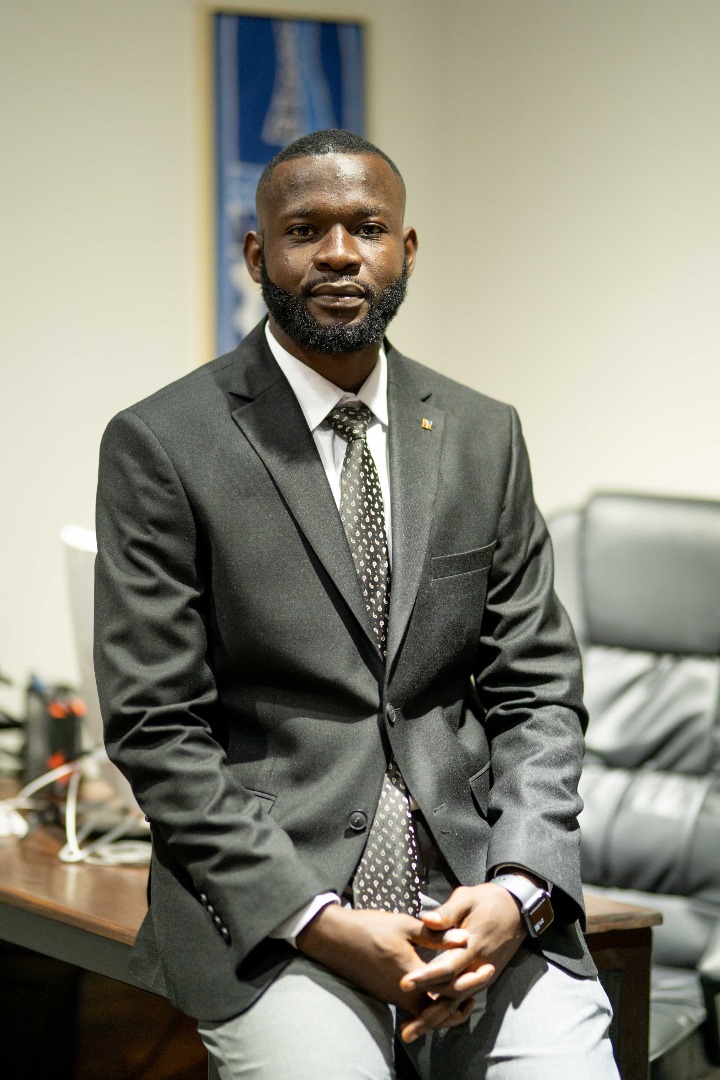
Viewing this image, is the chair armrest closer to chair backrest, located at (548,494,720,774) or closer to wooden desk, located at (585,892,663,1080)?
wooden desk, located at (585,892,663,1080)

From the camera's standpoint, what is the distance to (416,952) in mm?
1489

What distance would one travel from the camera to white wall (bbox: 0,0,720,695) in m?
2.74

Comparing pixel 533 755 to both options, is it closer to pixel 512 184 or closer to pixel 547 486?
pixel 547 486

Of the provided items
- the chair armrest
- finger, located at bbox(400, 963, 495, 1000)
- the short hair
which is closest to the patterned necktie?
finger, located at bbox(400, 963, 495, 1000)

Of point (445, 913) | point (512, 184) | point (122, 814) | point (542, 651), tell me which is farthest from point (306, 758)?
point (512, 184)

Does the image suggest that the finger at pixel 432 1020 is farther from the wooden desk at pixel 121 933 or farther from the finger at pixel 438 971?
the wooden desk at pixel 121 933

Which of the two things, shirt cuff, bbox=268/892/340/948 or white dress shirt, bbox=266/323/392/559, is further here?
white dress shirt, bbox=266/323/392/559

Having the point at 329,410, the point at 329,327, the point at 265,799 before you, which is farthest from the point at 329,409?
the point at 265,799

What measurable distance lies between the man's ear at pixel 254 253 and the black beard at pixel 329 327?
0.07m

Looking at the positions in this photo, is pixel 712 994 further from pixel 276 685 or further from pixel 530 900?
pixel 276 685

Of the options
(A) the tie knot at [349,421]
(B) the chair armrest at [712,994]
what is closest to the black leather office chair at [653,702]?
(B) the chair armrest at [712,994]

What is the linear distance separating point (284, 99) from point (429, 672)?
1906 mm

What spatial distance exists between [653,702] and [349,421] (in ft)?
3.45

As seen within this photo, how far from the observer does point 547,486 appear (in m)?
3.09
